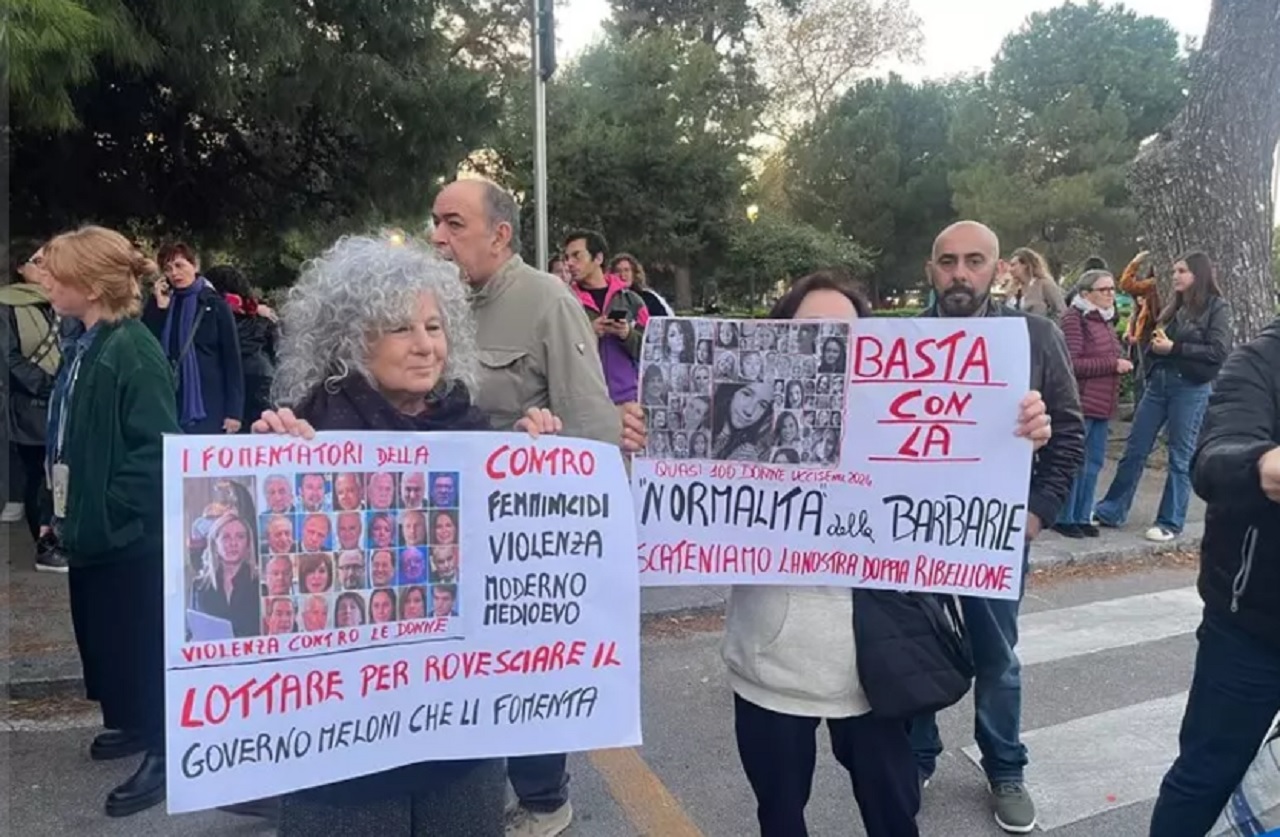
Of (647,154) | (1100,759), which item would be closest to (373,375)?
(1100,759)

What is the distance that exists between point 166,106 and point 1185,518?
8683 millimetres

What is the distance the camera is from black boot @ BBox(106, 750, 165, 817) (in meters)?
3.33

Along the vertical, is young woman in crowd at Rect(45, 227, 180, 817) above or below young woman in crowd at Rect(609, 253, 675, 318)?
below

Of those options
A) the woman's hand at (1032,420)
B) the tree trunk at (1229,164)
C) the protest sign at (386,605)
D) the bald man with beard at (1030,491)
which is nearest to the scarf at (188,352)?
the bald man with beard at (1030,491)

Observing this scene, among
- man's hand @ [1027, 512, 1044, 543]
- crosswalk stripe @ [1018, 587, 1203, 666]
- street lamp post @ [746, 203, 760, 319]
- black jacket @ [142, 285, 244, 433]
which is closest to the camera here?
man's hand @ [1027, 512, 1044, 543]

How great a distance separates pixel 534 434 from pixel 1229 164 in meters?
9.20

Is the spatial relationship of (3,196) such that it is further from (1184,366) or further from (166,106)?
(1184,366)

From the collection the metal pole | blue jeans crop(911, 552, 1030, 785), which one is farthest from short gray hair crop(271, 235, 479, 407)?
the metal pole

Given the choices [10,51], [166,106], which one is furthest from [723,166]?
A: [10,51]

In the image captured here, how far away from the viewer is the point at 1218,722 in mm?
2350

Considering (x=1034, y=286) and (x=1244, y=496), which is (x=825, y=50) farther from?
(x=1244, y=496)

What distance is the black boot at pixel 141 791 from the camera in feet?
10.9

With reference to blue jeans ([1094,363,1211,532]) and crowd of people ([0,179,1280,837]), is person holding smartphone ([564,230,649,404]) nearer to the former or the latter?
crowd of people ([0,179,1280,837])

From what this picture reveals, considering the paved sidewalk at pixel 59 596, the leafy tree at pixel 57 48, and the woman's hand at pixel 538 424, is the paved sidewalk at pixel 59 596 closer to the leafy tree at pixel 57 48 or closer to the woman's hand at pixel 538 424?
the leafy tree at pixel 57 48
